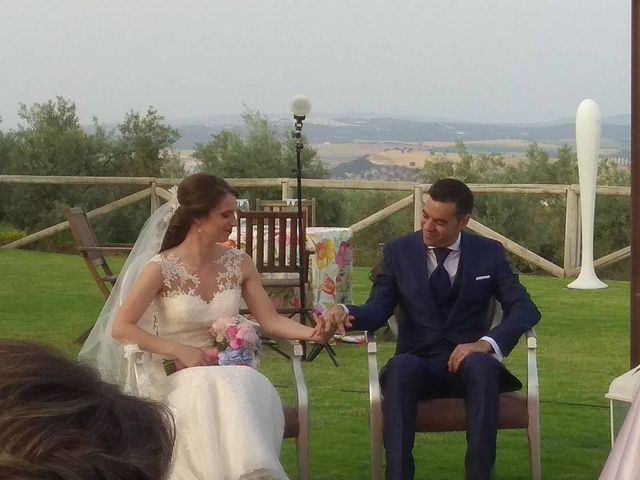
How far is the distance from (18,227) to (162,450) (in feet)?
50.7

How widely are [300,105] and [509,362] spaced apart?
2.37m

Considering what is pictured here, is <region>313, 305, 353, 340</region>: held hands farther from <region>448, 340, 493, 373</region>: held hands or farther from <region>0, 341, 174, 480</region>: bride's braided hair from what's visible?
<region>0, 341, 174, 480</region>: bride's braided hair

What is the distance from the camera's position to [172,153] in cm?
1781

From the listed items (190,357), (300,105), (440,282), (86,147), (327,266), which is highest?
(300,105)

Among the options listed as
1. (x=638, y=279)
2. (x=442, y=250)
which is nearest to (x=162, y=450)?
(x=638, y=279)

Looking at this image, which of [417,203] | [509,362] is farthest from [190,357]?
[417,203]

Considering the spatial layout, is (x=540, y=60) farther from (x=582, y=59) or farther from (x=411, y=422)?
(x=411, y=422)


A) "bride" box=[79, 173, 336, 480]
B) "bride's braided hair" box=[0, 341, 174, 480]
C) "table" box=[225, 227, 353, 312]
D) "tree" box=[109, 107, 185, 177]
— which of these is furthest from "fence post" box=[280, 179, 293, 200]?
"bride's braided hair" box=[0, 341, 174, 480]

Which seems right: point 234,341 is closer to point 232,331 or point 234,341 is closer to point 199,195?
point 232,331

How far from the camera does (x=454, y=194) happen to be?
14.5ft

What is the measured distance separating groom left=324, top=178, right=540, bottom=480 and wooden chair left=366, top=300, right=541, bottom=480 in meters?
0.08

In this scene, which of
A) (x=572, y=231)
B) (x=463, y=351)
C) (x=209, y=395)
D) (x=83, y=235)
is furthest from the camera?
(x=572, y=231)

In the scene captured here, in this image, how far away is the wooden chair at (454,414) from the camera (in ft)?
13.5

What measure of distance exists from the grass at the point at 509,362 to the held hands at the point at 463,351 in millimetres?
765
